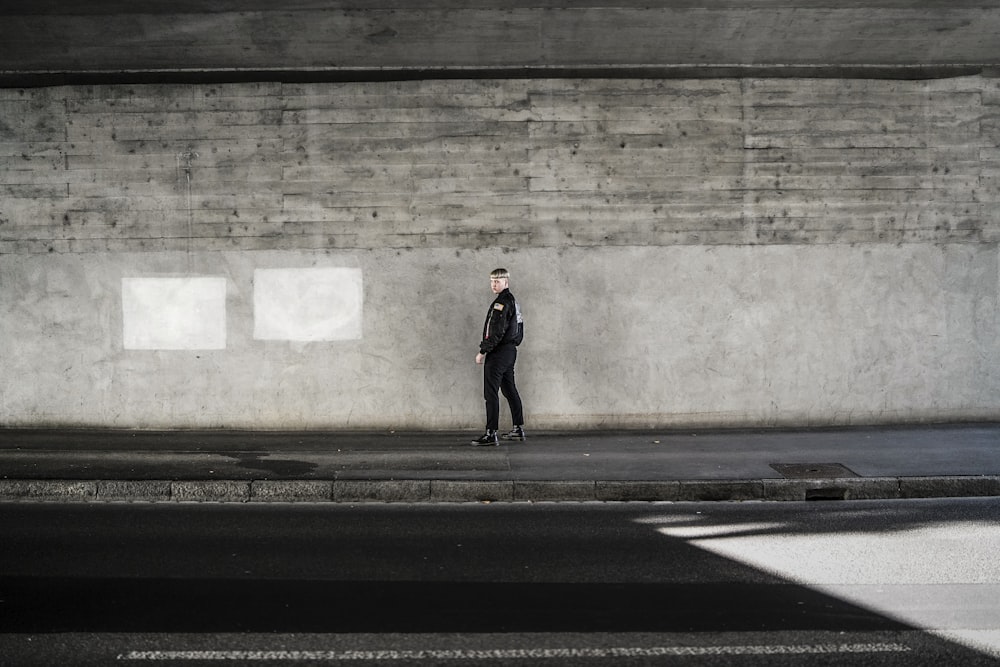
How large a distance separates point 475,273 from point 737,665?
7.51 m

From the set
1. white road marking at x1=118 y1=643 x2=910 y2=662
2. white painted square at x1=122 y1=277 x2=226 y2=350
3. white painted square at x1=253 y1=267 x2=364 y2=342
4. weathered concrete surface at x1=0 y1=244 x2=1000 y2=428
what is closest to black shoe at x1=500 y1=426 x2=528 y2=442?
weathered concrete surface at x1=0 y1=244 x2=1000 y2=428

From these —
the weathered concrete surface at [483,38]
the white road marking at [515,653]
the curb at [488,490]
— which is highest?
the weathered concrete surface at [483,38]

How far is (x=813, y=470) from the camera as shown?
8.66 m

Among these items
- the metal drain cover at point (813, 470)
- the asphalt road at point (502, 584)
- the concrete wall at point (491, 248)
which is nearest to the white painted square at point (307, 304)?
the concrete wall at point (491, 248)

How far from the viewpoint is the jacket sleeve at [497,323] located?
9984 mm

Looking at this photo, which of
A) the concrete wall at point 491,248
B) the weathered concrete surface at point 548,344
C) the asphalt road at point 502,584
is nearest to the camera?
the asphalt road at point 502,584

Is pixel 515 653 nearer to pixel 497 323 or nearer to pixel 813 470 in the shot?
pixel 813 470

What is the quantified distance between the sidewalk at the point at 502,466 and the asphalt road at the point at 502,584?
12.0 inches

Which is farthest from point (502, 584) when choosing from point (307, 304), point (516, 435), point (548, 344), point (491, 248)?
point (307, 304)

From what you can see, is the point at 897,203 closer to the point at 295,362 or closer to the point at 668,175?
the point at 668,175

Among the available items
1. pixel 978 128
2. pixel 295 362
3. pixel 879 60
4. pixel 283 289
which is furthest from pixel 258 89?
pixel 978 128

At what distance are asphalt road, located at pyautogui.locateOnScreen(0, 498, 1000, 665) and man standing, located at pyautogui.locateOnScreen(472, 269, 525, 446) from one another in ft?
7.70

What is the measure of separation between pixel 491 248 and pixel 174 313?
4.07 metres

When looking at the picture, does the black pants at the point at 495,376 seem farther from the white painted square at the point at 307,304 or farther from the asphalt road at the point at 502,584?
the asphalt road at the point at 502,584
